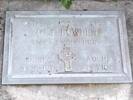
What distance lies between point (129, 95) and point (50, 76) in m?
0.73

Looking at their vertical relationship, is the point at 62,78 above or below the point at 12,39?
below

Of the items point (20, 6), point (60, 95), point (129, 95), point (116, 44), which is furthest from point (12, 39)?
point (129, 95)

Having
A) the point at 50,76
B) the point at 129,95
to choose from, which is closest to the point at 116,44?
the point at 129,95

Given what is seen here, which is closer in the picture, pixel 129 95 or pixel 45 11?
pixel 129 95

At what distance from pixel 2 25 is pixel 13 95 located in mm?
744

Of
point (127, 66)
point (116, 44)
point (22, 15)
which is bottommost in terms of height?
point (127, 66)

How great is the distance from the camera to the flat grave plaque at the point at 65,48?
3.15 metres

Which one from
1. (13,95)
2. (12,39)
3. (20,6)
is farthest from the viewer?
(20,6)

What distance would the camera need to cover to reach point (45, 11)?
3510 millimetres

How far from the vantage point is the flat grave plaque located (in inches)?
124

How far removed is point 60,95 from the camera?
122 inches

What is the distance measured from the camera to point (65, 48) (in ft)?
10.8

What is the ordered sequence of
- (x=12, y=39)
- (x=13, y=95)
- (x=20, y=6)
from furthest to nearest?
(x=20, y=6), (x=12, y=39), (x=13, y=95)

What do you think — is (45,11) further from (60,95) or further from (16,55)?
(60,95)
